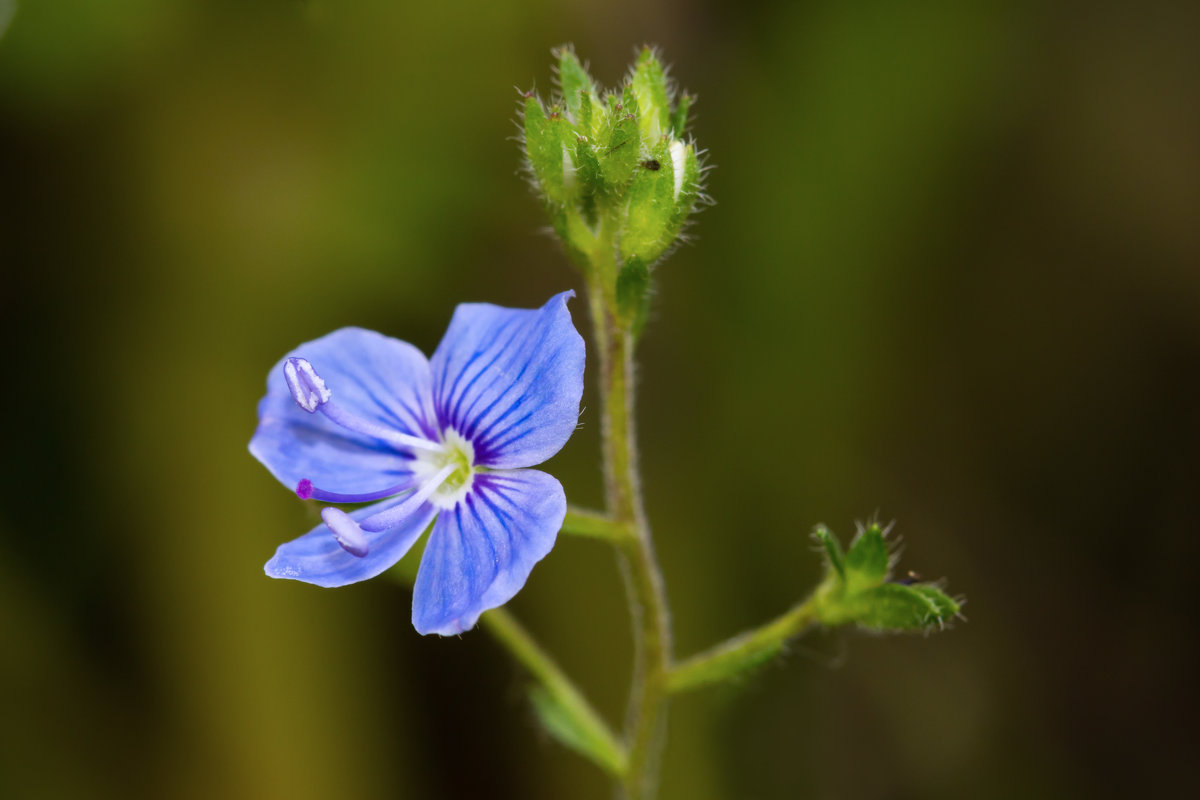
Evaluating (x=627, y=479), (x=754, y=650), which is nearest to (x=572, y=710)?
(x=754, y=650)

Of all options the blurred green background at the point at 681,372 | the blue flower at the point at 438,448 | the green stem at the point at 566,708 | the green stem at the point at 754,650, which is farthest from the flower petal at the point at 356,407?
the blurred green background at the point at 681,372

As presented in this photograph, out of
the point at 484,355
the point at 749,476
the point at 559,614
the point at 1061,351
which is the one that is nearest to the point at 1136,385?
the point at 1061,351

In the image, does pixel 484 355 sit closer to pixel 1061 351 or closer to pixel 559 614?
pixel 559 614

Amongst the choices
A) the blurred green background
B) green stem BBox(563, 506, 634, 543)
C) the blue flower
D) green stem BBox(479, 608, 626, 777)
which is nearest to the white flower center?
the blue flower

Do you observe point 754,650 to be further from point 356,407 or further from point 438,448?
point 356,407

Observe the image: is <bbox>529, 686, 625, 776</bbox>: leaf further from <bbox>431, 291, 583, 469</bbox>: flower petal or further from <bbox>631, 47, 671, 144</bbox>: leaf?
<bbox>631, 47, 671, 144</bbox>: leaf

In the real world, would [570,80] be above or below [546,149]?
above
